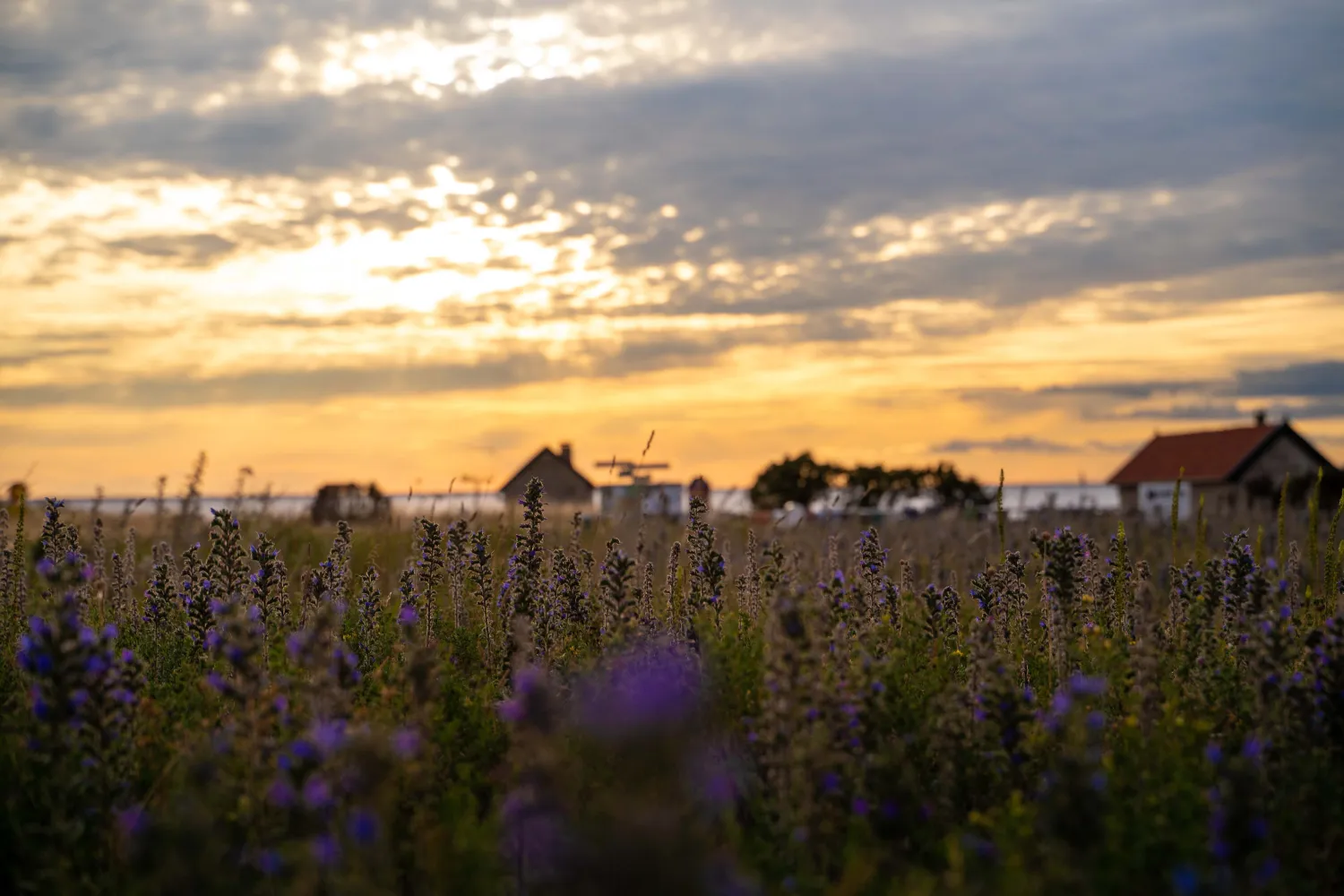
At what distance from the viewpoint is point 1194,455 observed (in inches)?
2667

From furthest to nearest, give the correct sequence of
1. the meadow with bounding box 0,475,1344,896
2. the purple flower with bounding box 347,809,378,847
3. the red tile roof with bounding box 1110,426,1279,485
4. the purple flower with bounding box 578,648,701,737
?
the red tile roof with bounding box 1110,426,1279,485, the purple flower with bounding box 578,648,701,737, the meadow with bounding box 0,475,1344,896, the purple flower with bounding box 347,809,378,847

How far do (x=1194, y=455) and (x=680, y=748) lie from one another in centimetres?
6978

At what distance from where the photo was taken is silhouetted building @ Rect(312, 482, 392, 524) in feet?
83.3

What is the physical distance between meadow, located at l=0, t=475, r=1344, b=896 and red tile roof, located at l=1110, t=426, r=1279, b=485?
5997 cm

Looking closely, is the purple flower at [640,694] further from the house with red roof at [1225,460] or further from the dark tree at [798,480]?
the house with red roof at [1225,460]

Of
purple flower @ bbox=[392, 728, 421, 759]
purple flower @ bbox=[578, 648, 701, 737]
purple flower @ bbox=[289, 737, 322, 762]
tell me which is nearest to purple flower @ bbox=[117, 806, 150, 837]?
purple flower @ bbox=[289, 737, 322, 762]

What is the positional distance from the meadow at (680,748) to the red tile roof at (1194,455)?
197 ft

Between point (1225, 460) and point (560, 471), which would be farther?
point (1225, 460)

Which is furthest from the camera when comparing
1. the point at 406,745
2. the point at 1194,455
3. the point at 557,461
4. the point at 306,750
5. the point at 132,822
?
the point at 1194,455

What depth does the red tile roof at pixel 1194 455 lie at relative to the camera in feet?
212

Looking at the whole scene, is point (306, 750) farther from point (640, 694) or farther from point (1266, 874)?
point (1266, 874)

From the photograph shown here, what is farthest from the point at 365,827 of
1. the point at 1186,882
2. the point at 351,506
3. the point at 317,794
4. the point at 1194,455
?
the point at 1194,455

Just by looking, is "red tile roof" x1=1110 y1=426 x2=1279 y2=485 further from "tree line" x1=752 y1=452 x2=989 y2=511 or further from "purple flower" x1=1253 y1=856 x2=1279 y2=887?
"purple flower" x1=1253 y1=856 x2=1279 y2=887

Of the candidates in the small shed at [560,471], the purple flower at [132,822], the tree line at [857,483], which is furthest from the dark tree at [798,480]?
the purple flower at [132,822]
